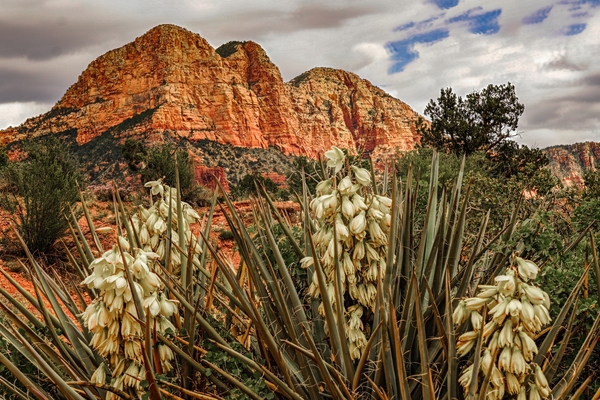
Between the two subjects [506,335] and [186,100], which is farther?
[186,100]

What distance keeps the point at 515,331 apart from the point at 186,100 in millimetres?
61919

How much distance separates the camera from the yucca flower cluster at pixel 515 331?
1.07 meters

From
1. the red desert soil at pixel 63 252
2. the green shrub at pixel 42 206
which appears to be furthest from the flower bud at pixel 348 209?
the green shrub at pixel 42 206

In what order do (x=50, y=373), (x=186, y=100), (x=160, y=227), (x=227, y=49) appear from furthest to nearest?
(x=227, y=49) → (x=186, y=100) → (x=160, y=227) → (x=50, y=373)

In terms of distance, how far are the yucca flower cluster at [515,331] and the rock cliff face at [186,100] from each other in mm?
49075

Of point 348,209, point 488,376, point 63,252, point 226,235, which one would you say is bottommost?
point 226,235

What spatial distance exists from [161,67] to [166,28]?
916 centimetres

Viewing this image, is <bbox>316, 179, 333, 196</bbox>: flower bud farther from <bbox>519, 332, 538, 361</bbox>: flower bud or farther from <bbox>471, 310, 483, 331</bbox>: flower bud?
<bbox>519, 332, 538, 361</bbox>: flower bud

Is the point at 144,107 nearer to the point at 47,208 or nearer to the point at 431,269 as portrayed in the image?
the point at 47,208

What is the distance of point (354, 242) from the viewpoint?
5.00 ft

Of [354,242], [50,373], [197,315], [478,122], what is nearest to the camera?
[50,373]

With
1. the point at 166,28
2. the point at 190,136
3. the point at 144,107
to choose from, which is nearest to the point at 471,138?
the point at 190,136

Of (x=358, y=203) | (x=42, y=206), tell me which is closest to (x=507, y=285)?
(x=358, y=203)

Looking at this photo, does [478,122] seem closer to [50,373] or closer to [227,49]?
[50,373]
